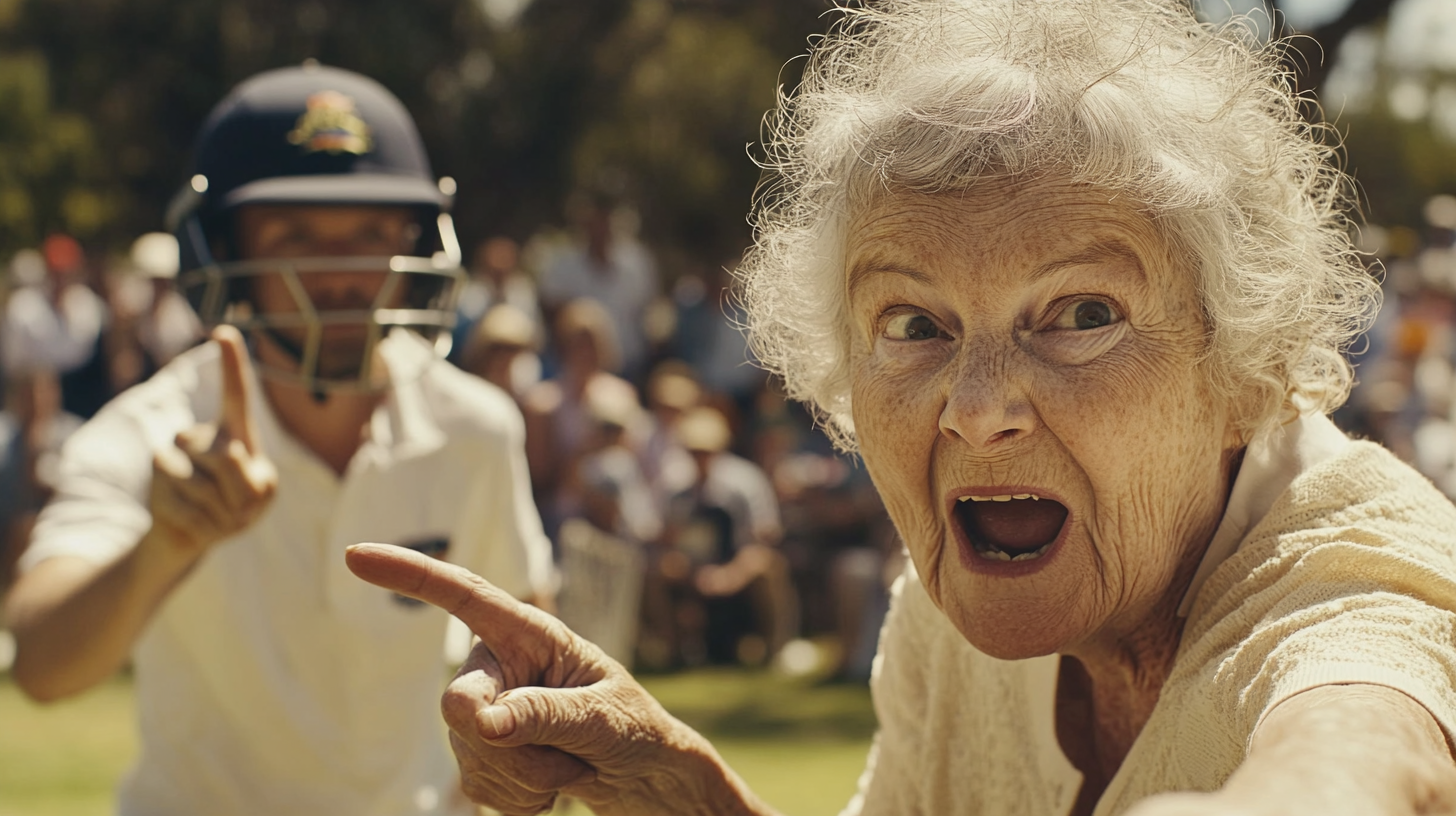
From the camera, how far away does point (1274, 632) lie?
1.93m

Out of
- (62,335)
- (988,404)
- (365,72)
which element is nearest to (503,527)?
(988,404)

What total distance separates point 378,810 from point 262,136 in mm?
1624

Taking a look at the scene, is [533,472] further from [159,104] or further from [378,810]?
[159,104]

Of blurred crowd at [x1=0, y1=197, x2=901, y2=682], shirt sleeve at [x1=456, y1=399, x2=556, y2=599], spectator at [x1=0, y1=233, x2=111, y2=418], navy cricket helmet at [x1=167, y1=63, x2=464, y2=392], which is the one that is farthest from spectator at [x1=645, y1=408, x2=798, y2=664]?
navy cricket helmet at [x1=167, y1=63, x2=464, y2=392]

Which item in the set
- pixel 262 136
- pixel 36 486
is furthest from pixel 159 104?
pixel 262 136

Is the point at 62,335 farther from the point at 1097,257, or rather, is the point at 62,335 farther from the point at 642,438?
the point at 1097,257

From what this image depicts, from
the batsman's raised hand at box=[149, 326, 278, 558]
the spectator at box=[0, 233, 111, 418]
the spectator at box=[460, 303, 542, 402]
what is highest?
the batsman's raised hand at box=[149, 326, 278, 558]

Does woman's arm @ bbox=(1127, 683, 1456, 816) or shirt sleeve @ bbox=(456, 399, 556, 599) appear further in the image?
shirt sleeve @ bbox=(456, 399, 556, 599)

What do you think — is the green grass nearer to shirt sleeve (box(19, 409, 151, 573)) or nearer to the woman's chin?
shirt sleeve (box(19, 409, 151, 573))

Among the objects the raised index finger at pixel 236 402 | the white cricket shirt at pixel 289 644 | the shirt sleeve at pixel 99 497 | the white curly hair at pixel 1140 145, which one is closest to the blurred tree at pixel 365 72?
the white cricket shirt at pixel 289 644

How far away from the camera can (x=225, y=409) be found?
3.13 metres

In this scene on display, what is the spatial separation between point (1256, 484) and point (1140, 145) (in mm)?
539

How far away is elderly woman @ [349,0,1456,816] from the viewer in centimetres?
206

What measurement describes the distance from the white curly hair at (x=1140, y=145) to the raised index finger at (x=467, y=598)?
28.5 inches
